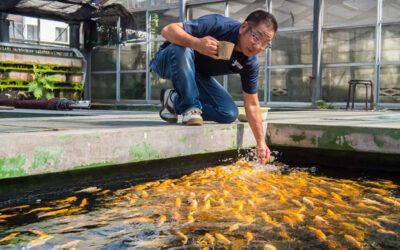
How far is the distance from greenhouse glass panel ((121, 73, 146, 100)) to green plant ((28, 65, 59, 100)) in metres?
3.45

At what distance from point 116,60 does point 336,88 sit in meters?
8.07

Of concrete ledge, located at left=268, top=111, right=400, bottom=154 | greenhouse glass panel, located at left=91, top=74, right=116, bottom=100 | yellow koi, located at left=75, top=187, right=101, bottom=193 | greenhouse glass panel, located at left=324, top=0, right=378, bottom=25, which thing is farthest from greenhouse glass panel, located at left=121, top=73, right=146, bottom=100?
yellow koi, located at left=75, top=187, right=101, bottom=193

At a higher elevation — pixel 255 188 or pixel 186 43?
pixel 186 43

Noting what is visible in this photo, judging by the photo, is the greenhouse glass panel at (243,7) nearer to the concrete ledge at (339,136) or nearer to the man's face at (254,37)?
the concrete ledge at (339,136)

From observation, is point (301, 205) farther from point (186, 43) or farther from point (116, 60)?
point (116, 60)

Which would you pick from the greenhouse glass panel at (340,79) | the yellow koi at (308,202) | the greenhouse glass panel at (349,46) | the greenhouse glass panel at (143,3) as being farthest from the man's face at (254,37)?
the greenhouse glass panel at (143,3)

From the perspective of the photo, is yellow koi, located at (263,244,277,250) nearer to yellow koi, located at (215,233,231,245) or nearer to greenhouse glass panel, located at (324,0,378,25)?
yellow koi, located at (215,233,231,245)

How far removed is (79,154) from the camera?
2051mm

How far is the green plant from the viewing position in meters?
10.9

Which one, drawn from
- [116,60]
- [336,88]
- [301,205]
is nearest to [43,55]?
[116,60]

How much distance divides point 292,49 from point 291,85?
3.22 ft

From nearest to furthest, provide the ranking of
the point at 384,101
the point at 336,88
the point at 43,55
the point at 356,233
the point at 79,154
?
the point at 356,233 < the point at 79,154 < the point at 384,101 < the point at 336,88 < the point at 43,55

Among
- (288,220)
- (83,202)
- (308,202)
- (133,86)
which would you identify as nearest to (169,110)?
(83,202)

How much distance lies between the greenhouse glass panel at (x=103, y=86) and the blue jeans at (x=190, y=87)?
1223 centimetres
